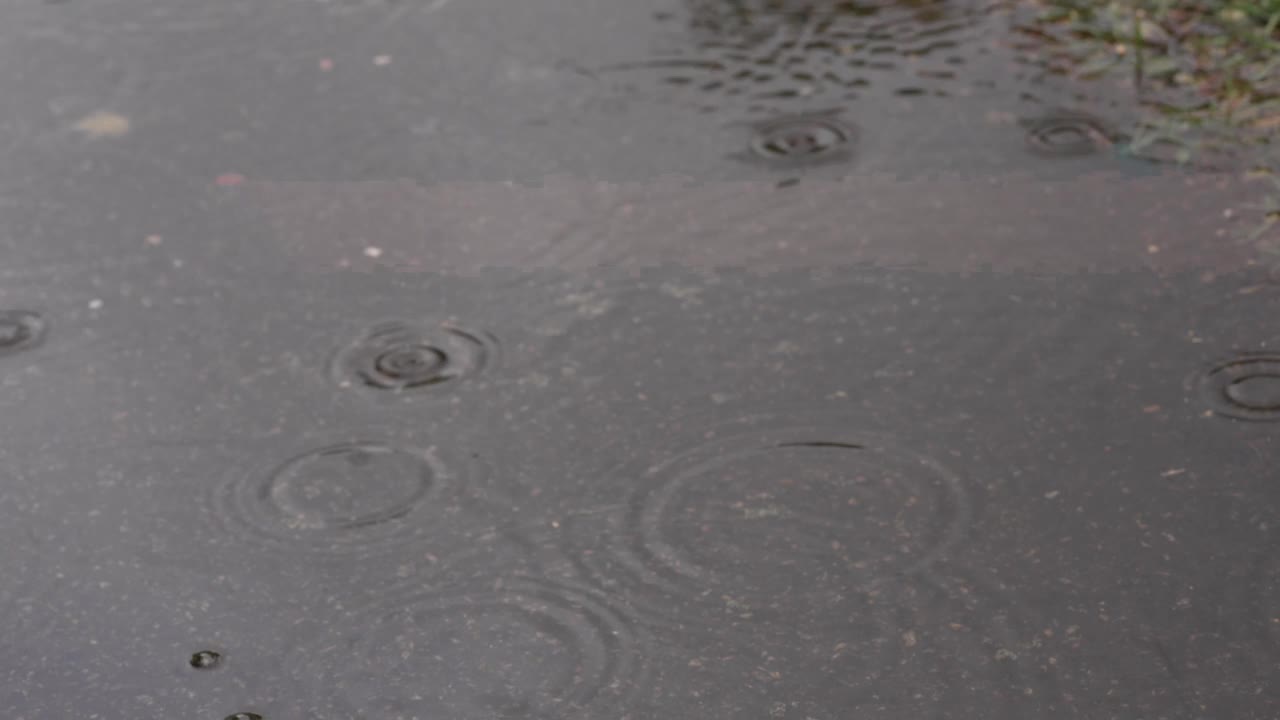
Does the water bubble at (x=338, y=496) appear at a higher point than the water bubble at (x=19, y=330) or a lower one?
lower

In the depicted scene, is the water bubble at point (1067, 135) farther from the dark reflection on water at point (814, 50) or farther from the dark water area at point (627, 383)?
the dark reflection on water at point (814, 50)

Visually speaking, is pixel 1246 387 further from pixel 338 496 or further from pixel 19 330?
pixel 19 330

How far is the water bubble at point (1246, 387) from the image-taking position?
3565mm

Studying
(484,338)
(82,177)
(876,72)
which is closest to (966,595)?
(484,338)

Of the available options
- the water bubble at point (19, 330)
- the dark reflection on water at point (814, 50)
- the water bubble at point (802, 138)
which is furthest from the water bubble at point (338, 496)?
the dark reflection on water at point (814, 50)

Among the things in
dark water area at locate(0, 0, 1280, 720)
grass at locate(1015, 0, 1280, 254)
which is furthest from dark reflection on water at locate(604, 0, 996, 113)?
grass at locate(1015, 0, 1280, 254)

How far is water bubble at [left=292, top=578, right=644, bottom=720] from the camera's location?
2955 millimetres

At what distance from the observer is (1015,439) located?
3539 millimetres

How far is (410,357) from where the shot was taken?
13.0 ft

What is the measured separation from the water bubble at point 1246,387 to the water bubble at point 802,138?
4.42 ft

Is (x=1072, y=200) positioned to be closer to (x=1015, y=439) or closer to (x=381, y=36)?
(x=1015, y=439)

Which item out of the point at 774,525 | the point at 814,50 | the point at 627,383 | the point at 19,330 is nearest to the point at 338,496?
the point at 627,383

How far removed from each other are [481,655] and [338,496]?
611mm

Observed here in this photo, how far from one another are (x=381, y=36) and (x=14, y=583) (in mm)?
2702
